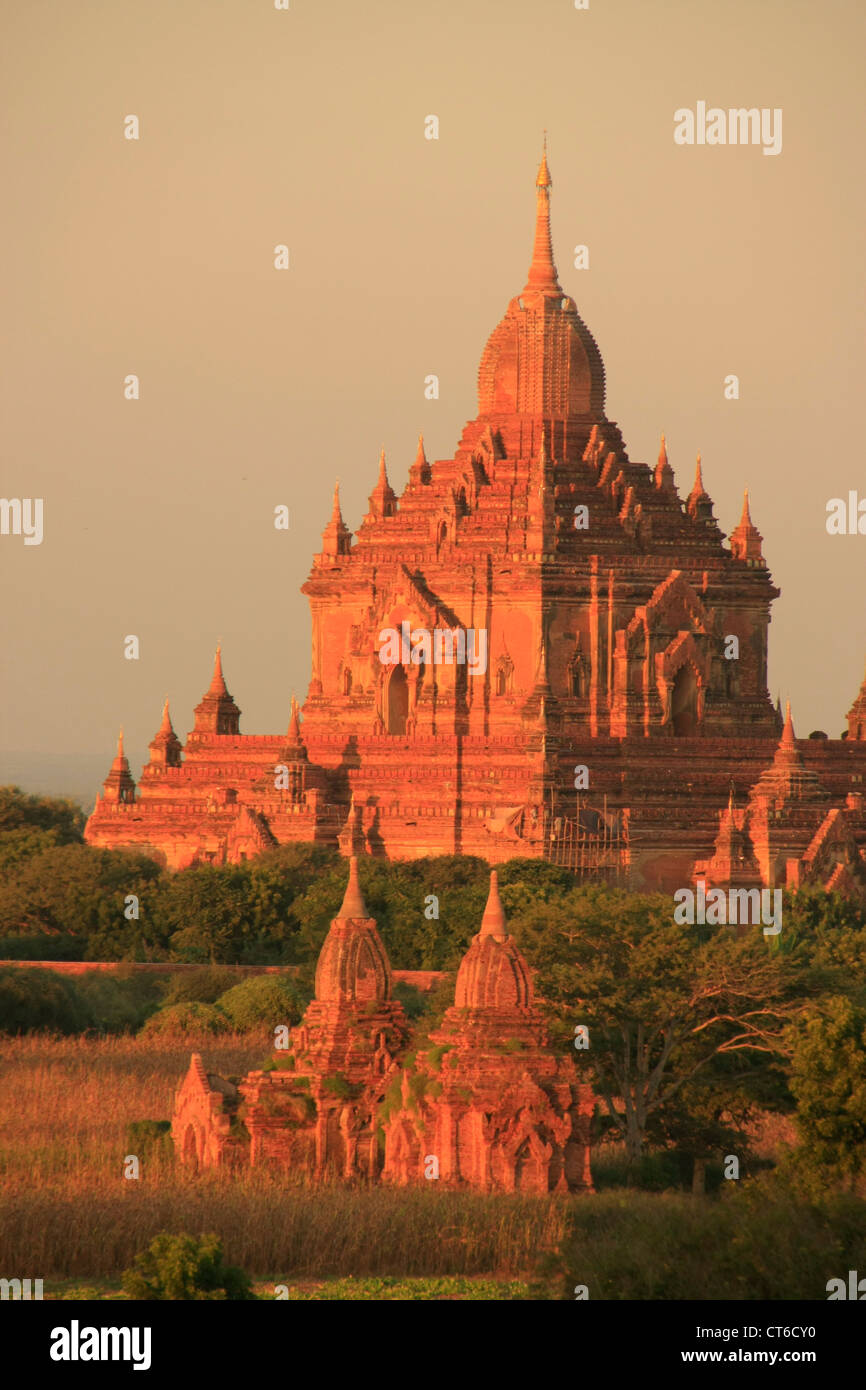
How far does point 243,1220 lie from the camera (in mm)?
50500

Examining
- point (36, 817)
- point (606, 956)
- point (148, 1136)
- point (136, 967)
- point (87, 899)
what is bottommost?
point (148, 1136)

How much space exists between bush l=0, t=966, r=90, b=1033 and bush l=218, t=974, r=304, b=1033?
8.50 ft

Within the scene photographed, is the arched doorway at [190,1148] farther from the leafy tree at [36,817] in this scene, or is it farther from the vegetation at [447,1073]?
the leafy tree at [36,817]

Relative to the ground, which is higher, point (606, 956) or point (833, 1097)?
point (606, 956)

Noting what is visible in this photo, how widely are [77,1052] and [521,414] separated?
34.2 m

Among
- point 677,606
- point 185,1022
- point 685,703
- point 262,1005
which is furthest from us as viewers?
point 685,703

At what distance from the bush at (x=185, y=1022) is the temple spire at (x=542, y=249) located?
32425mm

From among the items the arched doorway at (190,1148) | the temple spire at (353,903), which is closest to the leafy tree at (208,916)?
the temple spire at (353,903)

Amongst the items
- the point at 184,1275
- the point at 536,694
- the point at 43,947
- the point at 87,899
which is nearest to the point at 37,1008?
the point at 43,947

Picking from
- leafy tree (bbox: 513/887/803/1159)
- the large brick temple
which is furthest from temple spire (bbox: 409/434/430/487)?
leafy tree (bbox: 513/887/803/1159)

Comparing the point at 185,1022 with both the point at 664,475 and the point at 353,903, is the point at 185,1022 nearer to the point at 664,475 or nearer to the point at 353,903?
the point at 353,903

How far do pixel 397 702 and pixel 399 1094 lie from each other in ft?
136

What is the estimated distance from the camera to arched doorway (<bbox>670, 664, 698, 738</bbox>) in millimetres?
94000

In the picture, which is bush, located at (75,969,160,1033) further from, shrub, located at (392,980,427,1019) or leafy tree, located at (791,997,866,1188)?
leafy tree, located at (791,997,866,1188)
